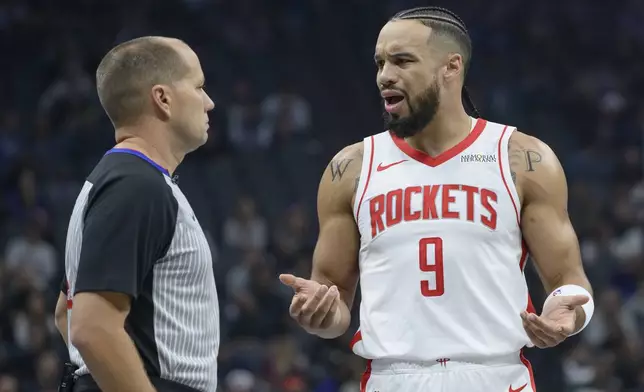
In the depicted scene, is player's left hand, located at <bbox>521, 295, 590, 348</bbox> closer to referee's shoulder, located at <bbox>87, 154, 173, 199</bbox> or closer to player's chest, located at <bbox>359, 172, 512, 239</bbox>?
player's chest, located at <bbox>359, 172, 512, 239</bbox>

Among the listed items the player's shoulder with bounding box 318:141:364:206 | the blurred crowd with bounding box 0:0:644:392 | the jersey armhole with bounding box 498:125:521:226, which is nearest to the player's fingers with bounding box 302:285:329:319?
the player's shoulder with bounding box 318:141:364:206

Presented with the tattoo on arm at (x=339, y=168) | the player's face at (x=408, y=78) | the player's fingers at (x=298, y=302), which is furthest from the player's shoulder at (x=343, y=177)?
the player's fingers at (x=298, y=302)

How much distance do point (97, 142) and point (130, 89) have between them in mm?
9537

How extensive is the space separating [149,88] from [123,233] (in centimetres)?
56

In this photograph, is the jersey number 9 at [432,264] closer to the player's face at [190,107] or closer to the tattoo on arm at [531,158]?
the tattoo on arm at [531,158]

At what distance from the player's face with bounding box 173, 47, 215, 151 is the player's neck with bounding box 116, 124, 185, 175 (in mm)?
71

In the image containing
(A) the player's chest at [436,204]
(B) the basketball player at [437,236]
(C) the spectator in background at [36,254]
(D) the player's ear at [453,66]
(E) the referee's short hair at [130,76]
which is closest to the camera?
(E) the referee's short hair at [130,76]

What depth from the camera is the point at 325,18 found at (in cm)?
1548

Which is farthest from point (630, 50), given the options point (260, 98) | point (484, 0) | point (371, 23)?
point (260, 98)

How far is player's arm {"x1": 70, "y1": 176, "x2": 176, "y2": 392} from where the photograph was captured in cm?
318

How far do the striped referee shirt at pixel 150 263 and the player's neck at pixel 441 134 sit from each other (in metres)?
1.31

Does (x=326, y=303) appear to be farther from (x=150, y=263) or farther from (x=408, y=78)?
(x=408, y=78)

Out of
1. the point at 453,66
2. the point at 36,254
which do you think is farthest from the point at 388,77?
the point at 36,254

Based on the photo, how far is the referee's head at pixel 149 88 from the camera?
3570mm
